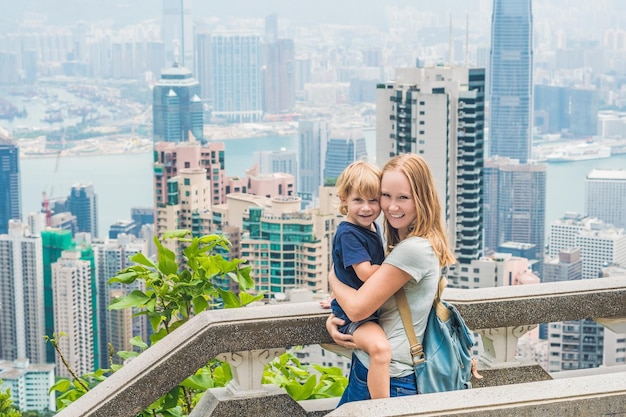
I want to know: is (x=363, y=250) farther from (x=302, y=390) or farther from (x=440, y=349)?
(x=302, y=390)

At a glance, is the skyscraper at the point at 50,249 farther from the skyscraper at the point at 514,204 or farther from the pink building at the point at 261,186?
the skyscraper at the point at 514,204

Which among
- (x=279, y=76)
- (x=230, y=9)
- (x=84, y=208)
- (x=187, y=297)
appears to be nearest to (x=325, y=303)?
(x=187, y=297)

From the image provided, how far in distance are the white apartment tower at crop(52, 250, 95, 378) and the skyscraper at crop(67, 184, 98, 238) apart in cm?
1002

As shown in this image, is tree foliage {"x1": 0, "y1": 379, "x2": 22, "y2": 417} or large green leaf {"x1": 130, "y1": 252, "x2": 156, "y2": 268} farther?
tree foliage {"x1": 0, "y1": 379, "x2": 22, "y2": 417}

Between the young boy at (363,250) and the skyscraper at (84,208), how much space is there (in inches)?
1670

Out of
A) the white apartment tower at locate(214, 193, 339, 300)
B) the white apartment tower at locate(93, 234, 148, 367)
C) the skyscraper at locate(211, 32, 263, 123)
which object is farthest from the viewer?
the skyscraper at locate(211, 32, 263, 123)

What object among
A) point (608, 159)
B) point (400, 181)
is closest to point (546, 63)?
point (608, 159)

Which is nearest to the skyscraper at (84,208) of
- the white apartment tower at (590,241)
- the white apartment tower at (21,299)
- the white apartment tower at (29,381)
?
the white apartment tower at (21,299)

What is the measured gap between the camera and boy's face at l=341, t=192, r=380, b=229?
4.86 feet

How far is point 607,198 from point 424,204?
133 ft

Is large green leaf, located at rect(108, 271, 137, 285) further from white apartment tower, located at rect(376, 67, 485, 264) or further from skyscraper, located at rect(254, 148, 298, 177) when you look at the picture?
skyscraper, located at rect(254, 148, 298, 177)

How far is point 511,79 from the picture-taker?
52938mm

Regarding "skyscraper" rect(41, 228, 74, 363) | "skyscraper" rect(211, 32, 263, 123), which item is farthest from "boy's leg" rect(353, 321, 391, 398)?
"skyscraper" rect(211, 32, 263, 123)

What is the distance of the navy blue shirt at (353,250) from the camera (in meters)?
1.46
